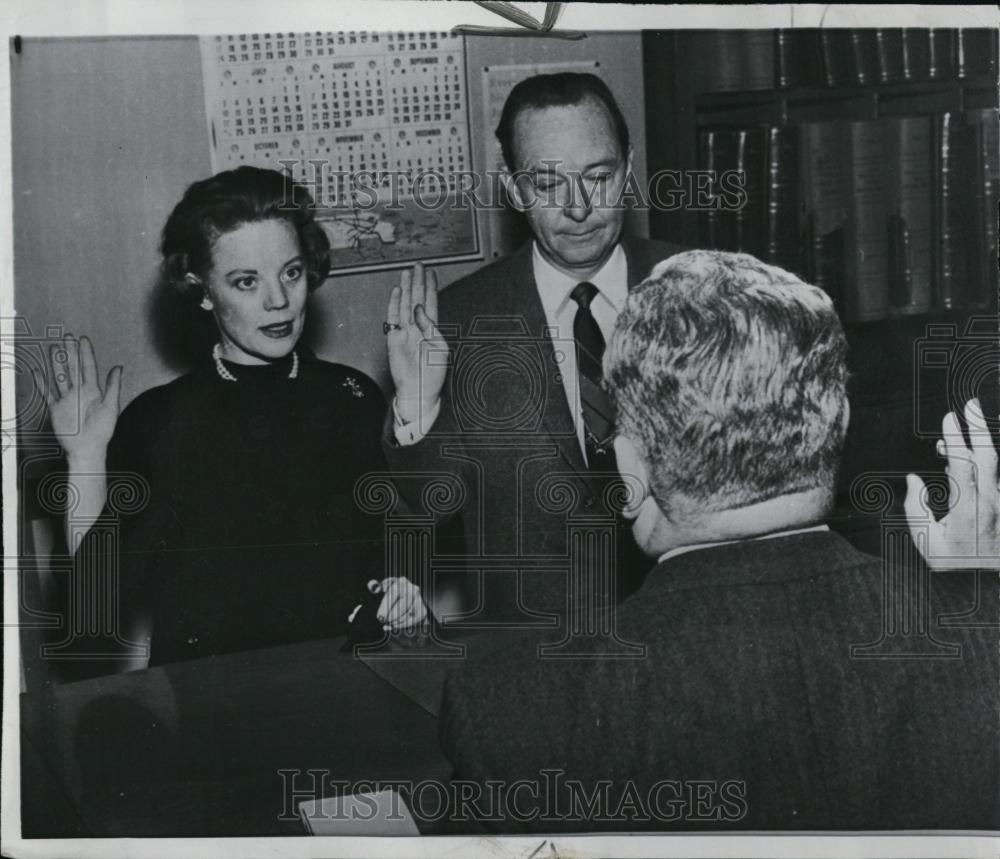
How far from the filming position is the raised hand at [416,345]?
214 cm

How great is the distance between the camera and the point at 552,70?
2.14 metres

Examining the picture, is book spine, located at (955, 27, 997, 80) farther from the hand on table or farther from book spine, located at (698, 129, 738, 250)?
A: the hand on table

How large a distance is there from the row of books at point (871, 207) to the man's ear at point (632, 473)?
0.41 metres

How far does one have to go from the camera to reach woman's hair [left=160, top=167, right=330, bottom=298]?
2.12m

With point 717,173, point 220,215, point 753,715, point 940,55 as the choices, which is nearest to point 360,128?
point 220,215

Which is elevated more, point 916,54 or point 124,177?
point 916,54

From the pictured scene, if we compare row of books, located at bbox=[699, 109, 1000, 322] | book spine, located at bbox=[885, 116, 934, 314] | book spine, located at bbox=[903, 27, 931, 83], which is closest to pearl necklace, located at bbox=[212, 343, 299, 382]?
row of books, located at bbox=[699, 109, 1000, 322]

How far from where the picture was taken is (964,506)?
7.16 feet

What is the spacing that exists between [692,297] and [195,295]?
3.02ft

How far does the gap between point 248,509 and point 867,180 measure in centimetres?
134

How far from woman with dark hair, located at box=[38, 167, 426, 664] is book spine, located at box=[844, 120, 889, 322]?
0.95 m

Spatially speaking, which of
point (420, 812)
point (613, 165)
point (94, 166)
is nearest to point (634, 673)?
point (420, 812)

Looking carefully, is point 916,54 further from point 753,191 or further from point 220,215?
point 220,215

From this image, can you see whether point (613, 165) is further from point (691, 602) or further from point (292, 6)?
point (691, 602)
